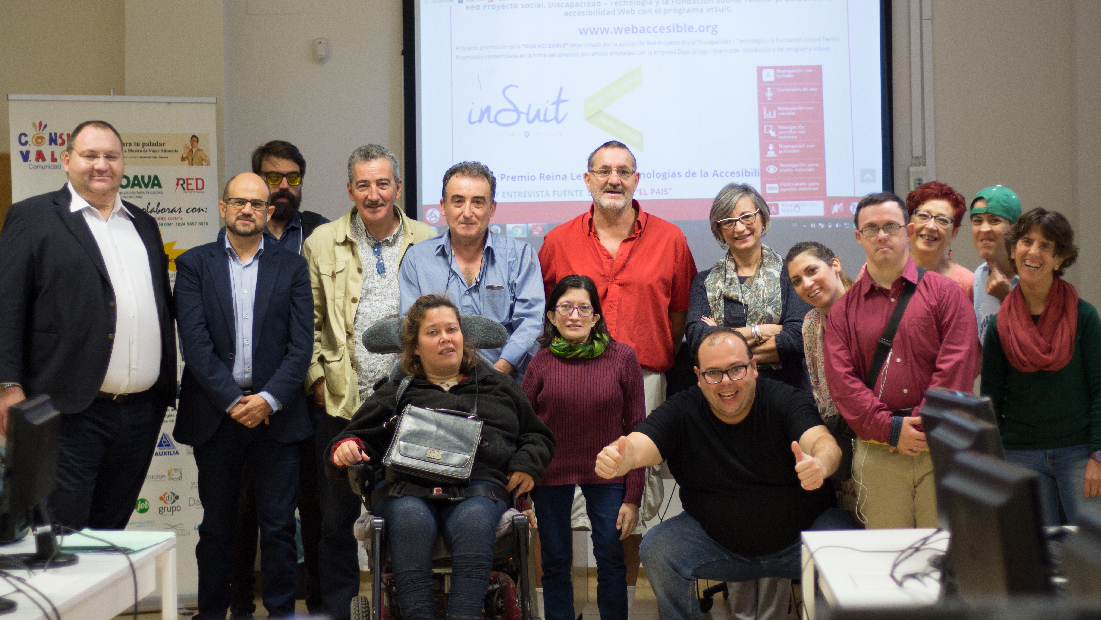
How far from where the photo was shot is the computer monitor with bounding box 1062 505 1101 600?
3.71 ft

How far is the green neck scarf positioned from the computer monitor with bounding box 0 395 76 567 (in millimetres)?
1660

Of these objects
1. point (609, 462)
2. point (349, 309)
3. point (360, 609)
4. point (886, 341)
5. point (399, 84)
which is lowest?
point (360, 609)

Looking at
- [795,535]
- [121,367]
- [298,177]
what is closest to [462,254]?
[298,177]

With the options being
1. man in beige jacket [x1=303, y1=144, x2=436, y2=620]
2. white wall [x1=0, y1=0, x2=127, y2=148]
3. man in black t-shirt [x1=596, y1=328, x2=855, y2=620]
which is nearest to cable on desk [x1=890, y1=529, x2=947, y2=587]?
→ man in black t-shirt [x1=596, y1=328, x2=855, y2=620]

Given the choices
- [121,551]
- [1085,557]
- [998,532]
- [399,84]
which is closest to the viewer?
[1085,557]

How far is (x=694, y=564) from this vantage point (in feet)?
9.59

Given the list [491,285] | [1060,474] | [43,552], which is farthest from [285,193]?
[1060,474]

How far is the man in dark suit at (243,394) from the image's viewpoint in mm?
3328

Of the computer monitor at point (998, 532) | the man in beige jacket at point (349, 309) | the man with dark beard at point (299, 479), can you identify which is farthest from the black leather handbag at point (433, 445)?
the computer monitor at point (998, 532)

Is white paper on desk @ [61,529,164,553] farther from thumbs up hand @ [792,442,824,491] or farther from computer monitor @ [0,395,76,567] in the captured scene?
thumbs up hand @ [792,442,824,491]

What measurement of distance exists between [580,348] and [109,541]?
1610mm

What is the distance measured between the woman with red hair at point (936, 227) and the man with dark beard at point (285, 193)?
244 cm

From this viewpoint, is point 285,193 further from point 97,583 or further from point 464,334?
point 97,583

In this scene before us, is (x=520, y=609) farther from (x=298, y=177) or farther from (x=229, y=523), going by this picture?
(x=298, y=177)
